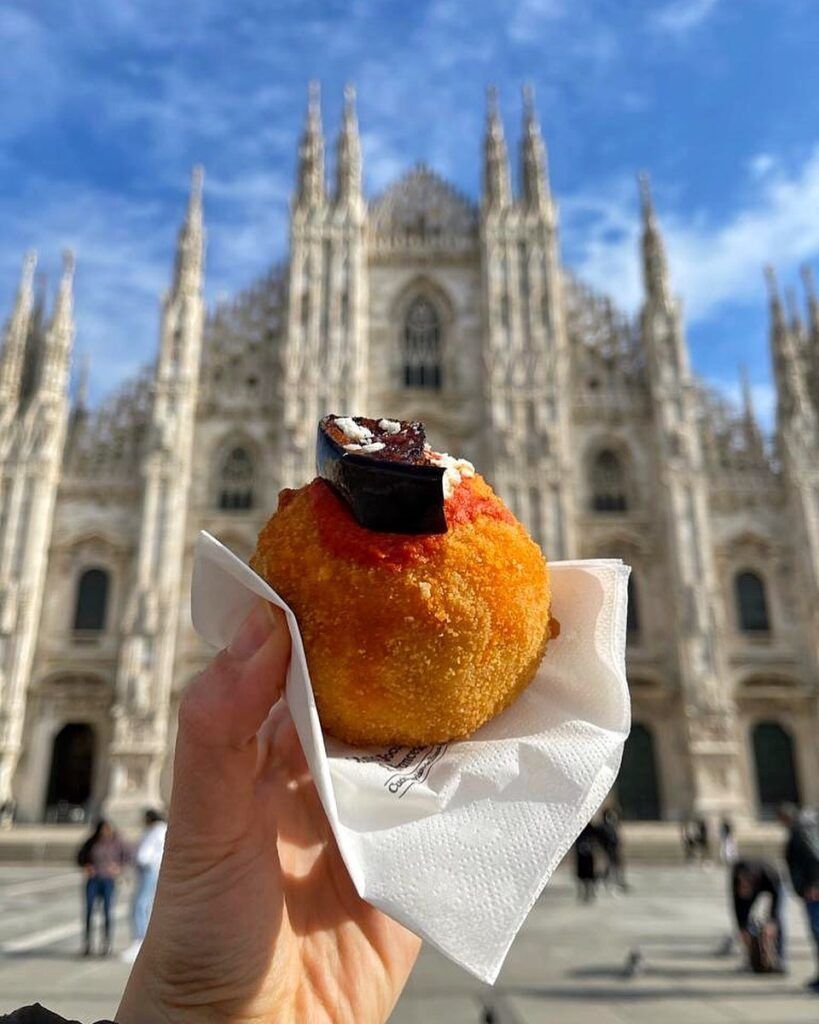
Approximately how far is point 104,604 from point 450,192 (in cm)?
1778

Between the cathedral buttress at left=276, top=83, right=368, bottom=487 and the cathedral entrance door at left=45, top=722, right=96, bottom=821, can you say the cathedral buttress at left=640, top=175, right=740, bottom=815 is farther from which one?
the cathedral entrance door at left=45, top=722, right=96, bottom=821

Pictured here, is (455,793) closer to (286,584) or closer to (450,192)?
(286,584)

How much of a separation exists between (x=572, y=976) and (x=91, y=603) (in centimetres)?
1932

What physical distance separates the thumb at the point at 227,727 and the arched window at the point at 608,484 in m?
23.1

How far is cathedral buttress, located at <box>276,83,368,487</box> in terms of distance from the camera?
23.2 meters

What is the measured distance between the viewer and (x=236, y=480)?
950 inches

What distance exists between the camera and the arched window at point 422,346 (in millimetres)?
25406

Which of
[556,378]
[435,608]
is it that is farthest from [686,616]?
[435,608]

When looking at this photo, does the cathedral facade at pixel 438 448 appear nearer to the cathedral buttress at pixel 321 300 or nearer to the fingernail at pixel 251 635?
the cathedral buttress at pixel 321 300

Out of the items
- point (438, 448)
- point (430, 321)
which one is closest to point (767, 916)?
point (438, 448)

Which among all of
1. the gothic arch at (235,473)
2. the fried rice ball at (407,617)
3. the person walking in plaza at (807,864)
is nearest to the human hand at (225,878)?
the fried rice ball at (407,617)

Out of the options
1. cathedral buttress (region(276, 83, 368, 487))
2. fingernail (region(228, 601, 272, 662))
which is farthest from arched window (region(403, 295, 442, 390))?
fingernail (region(228, 601, 272, 662))

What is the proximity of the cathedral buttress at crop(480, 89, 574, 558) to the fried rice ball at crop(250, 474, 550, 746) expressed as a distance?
19.8m

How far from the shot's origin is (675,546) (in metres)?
21.8
